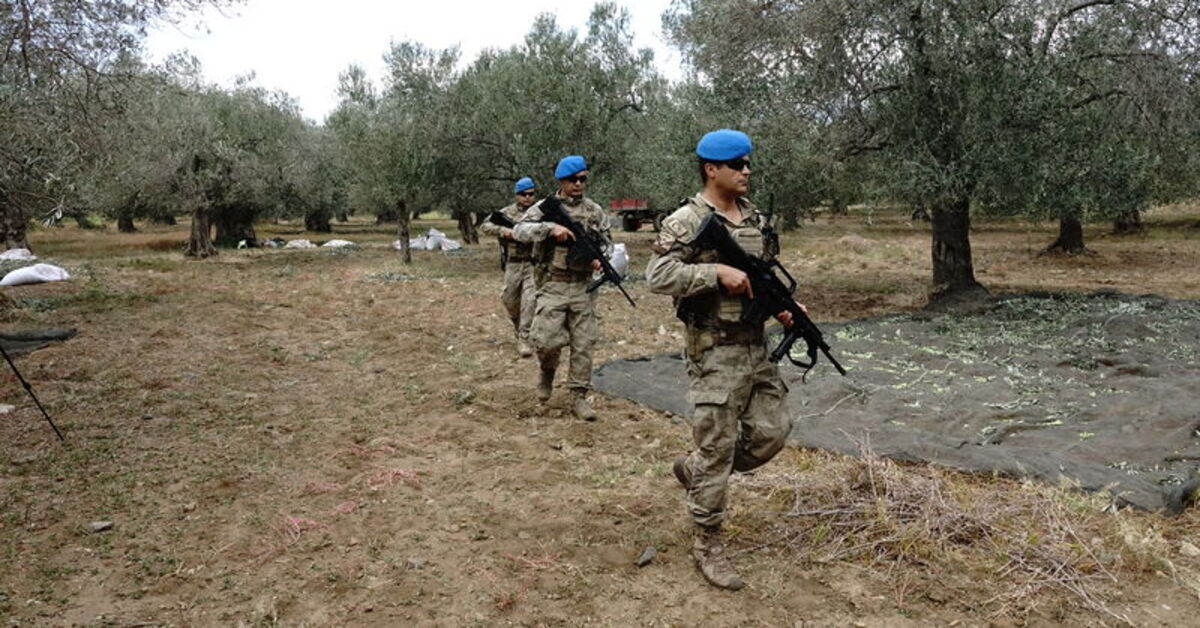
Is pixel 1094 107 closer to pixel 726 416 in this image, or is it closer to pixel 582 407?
pixel 582 407

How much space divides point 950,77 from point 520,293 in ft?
19.5

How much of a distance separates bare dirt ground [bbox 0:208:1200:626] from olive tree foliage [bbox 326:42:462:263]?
10608 mm

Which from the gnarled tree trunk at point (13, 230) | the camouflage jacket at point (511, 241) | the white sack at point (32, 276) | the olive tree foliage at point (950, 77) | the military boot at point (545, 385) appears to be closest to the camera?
the military boot at point (545, 385)

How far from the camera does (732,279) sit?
337 centimetres

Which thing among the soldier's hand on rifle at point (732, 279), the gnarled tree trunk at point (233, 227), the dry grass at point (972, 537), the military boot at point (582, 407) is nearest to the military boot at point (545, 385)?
the military boot at point (582, 407)

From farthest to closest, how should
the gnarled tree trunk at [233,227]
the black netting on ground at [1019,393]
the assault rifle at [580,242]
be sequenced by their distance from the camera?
the gnarled tree trunk at [233,227]
the assault rifle at [580,242]
the black netting on ground at [1019,393]

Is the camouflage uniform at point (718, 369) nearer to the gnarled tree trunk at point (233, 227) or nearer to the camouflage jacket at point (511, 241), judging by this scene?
the camouflage jacket at point (511, 241)

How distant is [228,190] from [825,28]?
17828 mm

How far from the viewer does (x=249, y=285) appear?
1517 centimetres

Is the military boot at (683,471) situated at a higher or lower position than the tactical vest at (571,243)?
lower

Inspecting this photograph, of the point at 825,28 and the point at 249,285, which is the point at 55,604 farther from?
the point at 249,285

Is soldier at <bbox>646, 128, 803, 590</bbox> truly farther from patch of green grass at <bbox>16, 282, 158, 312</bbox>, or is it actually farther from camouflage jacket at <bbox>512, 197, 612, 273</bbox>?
patch of green grass at <bbox>16, 282, 158, 312</bbox>

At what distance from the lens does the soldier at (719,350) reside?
3.55 meters

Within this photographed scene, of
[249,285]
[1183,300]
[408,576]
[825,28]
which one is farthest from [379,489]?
[249,285]
